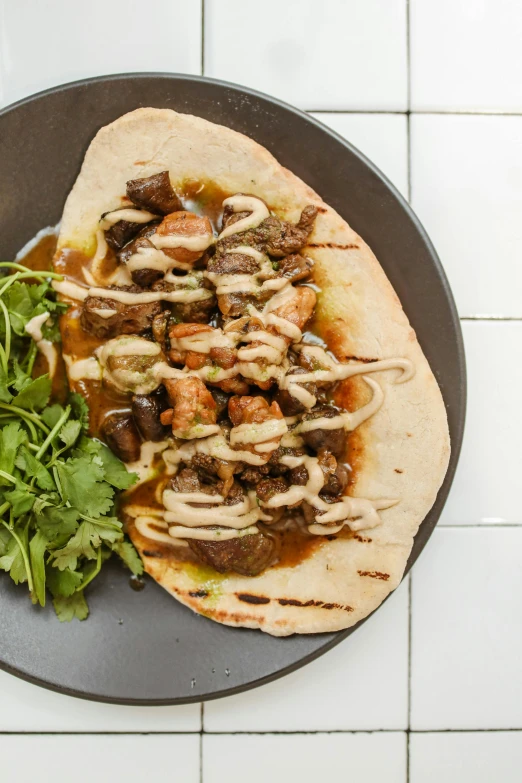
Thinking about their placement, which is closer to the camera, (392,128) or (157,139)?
(157,139)

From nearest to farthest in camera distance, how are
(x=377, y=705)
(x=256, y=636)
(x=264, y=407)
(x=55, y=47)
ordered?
(x=264, y=407)
(x=256, y=636)
(x=55, y=47)
(x=377, y=705)

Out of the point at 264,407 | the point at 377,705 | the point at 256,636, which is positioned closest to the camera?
the point at 264,407

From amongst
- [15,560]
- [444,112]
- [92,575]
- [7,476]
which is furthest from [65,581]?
[444,112]

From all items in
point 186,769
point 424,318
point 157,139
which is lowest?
point 186,769

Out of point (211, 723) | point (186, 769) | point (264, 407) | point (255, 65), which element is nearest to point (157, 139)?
point (255, 65)

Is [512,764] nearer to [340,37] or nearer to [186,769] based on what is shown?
[186,769]

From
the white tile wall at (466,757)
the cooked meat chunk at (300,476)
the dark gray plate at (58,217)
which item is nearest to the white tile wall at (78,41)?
the dark gray plate at (58,217)
